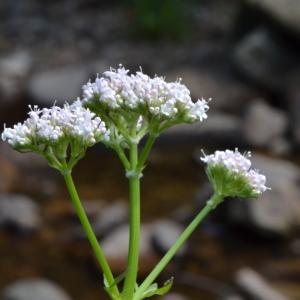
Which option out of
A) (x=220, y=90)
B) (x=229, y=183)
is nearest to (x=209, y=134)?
(x=220, y=90)

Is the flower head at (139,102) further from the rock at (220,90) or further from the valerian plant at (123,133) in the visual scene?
the rock at (220,90)

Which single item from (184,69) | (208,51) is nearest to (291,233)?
(184,69)

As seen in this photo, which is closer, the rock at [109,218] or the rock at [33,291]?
the rock at [33,291]

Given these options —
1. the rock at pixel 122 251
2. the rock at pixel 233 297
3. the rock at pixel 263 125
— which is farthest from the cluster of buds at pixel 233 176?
the rock at pixel 263 125

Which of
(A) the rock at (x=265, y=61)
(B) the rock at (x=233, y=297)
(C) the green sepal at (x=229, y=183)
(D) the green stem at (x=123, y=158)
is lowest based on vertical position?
(D) the green stem at (x=123, y=158)

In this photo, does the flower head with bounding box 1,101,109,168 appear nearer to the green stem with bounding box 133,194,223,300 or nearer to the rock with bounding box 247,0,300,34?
the green stem with bounding box 133,194,223,300

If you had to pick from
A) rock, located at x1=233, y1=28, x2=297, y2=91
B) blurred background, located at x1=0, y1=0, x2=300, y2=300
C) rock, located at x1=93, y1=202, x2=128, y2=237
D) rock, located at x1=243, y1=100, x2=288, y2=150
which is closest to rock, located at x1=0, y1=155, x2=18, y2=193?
blurred background, located at x1=0, y1=0, x2=300, y2=300

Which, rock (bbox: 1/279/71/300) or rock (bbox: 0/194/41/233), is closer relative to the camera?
rock (bbox: 1/279/71/300)
